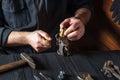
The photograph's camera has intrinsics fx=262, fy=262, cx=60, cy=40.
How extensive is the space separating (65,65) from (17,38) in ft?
1.07

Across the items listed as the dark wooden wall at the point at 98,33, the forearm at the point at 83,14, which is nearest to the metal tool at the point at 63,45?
the forearm at the point at 83,14

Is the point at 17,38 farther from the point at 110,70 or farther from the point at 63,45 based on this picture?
the point at 110,70

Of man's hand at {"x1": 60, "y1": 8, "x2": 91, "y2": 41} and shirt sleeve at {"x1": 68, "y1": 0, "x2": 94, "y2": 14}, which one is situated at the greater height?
shirt sleeve at {"x1": 68, "y1": 0, "x2": 94, "y2": 14}

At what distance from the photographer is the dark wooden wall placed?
1.52m

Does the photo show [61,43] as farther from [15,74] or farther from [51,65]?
[15,74]

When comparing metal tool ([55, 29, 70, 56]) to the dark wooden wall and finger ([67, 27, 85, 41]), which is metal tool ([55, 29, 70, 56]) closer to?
finger ([67, 27, 85, 41])

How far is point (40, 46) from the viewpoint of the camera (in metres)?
1.12

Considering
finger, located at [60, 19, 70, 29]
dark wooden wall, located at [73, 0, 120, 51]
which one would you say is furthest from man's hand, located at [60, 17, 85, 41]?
dark wooden wall, located at [73, 0, 120, 51]

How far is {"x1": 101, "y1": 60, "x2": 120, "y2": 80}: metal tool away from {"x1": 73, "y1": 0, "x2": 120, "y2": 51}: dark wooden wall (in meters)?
0.50

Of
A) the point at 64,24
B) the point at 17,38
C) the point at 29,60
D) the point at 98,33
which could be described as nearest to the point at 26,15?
the point at 17,38

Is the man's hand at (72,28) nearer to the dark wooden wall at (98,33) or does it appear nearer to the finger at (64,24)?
the finger at (64,24)

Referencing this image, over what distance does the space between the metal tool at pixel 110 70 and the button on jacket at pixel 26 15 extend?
0.45m

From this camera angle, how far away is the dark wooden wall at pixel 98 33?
1.52 m

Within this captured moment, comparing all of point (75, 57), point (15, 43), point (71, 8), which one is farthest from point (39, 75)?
point (71, 8)
